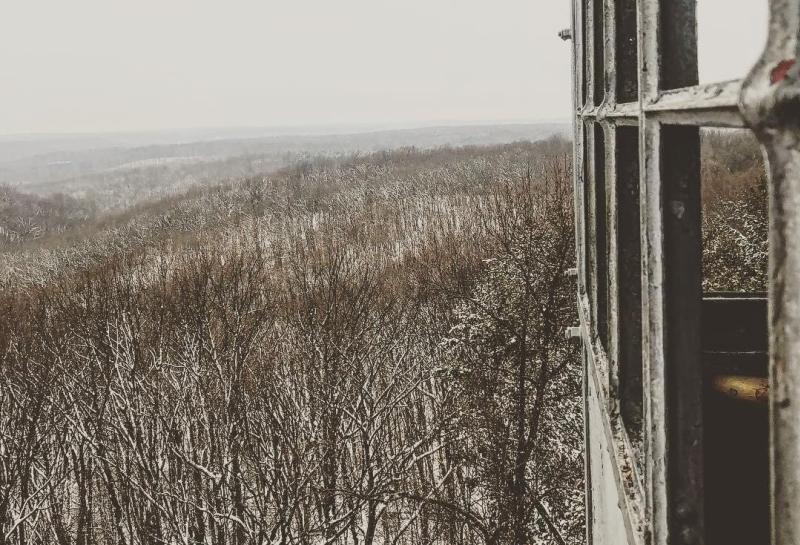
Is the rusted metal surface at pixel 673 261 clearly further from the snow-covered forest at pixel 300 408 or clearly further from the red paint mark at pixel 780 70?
the snow-covered forest at pixel 300 408

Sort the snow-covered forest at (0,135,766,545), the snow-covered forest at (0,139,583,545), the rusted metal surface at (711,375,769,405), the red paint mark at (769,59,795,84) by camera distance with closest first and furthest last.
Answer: the red paint mark at (769,59,795,84)
the rusted metal surface at (711,375,769,405)
the snow-covered forest at (0,135,766,545)
the snow-covered forest at (0,139,583,545)

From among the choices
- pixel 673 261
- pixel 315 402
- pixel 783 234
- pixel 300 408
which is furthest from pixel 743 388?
pixel 315 402

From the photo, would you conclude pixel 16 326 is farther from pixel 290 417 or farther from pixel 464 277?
pixel 464 277

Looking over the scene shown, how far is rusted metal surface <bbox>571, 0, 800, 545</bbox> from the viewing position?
0.54 m

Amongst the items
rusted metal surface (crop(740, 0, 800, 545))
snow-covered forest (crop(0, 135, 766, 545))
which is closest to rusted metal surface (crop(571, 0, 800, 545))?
rusted metal surface (crop(740, 0, 800, 545))

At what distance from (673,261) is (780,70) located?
525 millimetres

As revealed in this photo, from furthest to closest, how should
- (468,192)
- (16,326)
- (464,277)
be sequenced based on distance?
(468,192), (464,277), (16,326)

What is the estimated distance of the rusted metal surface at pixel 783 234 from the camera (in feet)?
1.71

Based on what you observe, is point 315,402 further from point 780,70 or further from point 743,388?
point 780,70

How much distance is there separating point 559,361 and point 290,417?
5984 mm

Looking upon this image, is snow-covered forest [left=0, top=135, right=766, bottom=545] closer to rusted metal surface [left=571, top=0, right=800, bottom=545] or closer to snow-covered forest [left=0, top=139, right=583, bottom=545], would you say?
snow-covered forest [left=0, top=139, right=583, bottom=545]

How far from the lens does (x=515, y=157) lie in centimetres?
7856

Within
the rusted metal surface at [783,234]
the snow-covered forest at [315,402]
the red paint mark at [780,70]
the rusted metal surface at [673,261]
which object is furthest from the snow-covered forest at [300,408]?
the red paint mark at [780,70]

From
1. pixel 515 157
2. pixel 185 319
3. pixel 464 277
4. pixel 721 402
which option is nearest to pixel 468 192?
pixel 515 157
